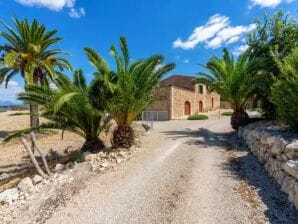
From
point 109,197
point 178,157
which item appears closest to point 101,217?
point 109,197

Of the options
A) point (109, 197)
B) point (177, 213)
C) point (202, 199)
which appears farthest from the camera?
point (109, 197)

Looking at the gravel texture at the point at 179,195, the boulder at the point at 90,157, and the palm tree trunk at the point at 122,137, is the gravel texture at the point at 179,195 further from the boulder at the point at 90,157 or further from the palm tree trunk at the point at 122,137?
the palm tree trunk at the point at 122,137

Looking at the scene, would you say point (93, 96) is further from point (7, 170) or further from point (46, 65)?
point (46, 65)

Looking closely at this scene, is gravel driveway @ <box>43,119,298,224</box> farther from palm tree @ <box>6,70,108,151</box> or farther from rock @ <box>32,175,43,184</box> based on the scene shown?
palm tree @ <box>6,70,108,151</box>

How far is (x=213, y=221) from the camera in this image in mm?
5109

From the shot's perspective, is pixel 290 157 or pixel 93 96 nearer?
pixel 290 157

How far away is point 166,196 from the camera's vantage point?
627 centimetres

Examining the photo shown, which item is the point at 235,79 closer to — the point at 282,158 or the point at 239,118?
the point at 239,118

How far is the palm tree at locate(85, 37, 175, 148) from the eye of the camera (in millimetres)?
9992

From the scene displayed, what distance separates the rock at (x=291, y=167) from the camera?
17.8ft

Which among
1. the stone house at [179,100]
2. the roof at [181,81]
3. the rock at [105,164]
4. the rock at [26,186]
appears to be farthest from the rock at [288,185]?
the roof at [181,81]

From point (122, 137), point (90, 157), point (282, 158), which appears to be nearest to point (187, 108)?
point (122, 137)

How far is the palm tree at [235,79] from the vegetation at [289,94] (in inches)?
164

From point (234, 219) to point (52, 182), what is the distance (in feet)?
16.8
